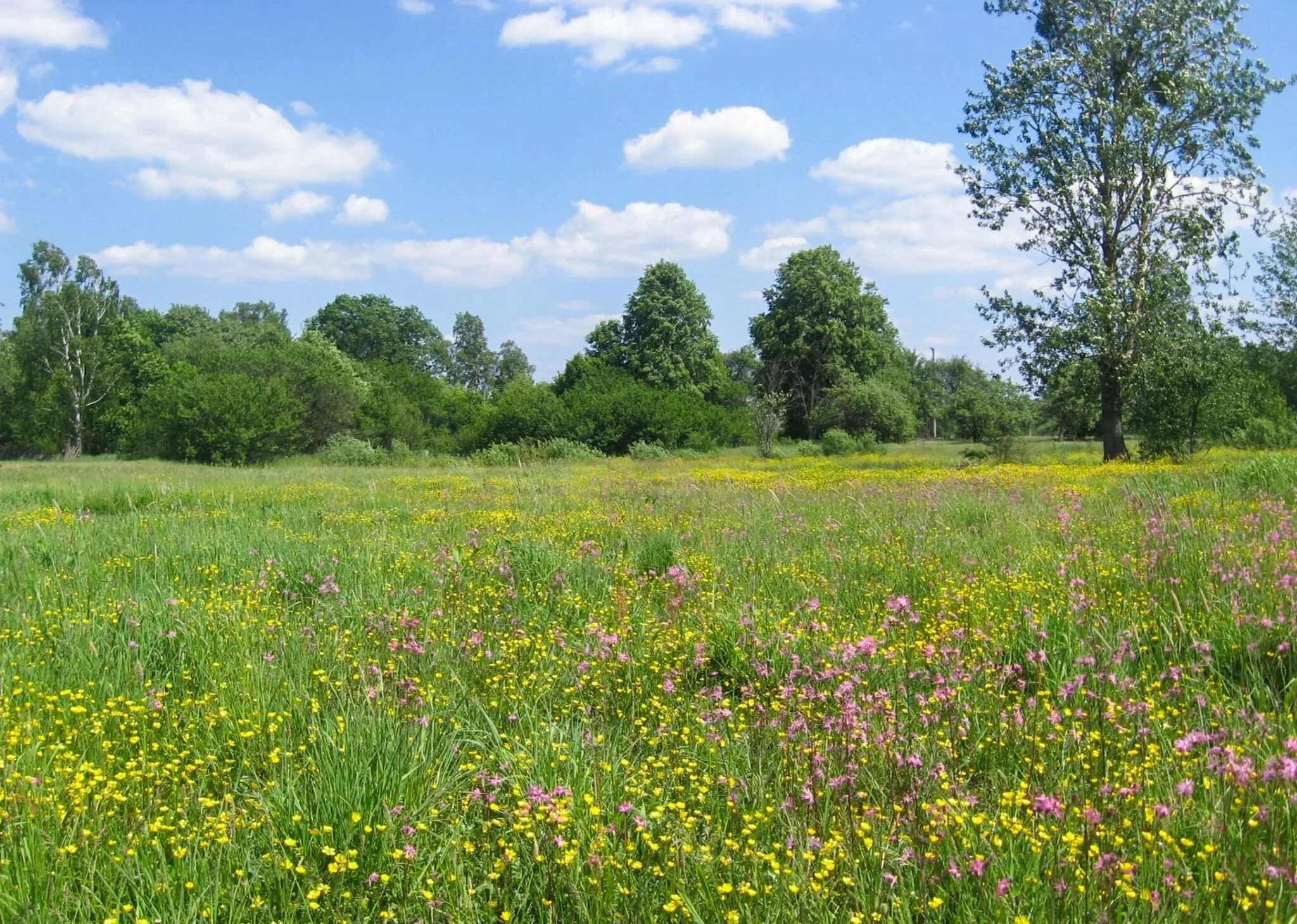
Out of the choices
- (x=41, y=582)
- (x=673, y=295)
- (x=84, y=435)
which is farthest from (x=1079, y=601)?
(x=84, y=435)

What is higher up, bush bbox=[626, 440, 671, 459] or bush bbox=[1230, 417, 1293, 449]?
bush bbox=[1230, 417, 1293, 449]

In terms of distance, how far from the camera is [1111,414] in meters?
25.3

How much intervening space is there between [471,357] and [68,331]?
5954 cm

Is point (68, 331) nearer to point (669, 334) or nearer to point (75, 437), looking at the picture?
point (75, 437)

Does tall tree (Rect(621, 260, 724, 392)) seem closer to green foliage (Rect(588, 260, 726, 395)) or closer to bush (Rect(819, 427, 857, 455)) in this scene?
green foliage (Rect(588, 260, 726, 395))

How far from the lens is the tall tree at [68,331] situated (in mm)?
54312

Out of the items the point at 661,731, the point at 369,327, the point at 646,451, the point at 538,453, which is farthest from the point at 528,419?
the point at 369,327

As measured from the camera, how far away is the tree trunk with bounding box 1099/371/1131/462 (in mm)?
24953

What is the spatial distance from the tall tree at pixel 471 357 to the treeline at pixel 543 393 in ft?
122

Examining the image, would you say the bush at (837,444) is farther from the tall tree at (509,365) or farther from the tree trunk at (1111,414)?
the tall tree at (509,365)

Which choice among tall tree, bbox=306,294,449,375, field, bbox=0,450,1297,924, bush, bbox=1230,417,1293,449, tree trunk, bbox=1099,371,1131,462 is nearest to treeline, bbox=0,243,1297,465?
bush, bbox=1230,417,1293,449

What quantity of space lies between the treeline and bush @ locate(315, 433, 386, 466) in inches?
7.1

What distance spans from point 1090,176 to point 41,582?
2640 cm

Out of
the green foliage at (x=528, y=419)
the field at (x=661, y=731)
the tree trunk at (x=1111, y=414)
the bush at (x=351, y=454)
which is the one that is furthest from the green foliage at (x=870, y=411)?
the field at (x=661, y=731)
